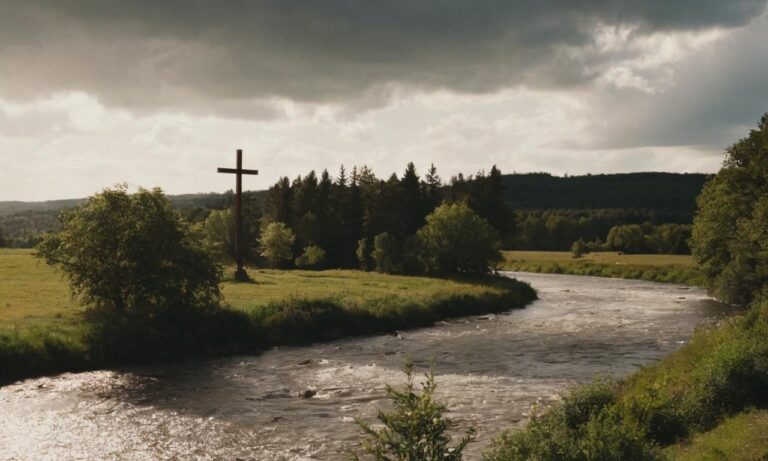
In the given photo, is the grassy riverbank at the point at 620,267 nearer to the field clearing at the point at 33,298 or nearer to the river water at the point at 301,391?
the river water at the point at 301,391

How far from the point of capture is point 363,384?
88.8ft

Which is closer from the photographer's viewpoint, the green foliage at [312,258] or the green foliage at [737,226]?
the green foliage at [737,226]

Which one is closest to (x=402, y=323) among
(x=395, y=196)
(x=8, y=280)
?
(x=8, y=280)

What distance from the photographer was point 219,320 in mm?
36438

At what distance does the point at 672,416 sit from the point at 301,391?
14.1m

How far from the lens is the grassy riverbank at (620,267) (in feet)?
286

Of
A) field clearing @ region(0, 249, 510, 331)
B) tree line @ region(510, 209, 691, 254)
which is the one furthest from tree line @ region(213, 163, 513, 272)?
tree line @ region(510, 209, 691, 254)

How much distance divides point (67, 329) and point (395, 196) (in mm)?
58381

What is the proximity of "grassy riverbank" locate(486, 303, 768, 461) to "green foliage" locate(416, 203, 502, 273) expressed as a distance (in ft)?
163

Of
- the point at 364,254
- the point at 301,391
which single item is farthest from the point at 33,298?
the point at 364,254

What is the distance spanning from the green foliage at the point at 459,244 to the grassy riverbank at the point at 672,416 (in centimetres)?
4973

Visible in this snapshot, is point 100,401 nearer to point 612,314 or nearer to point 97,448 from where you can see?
point 97,448

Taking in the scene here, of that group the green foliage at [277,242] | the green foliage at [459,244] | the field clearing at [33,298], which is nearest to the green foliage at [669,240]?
the green foliage at [459,244]

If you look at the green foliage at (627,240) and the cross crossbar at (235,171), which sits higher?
the cross crossbar at (235,171)
